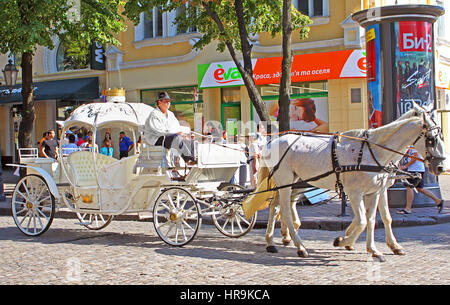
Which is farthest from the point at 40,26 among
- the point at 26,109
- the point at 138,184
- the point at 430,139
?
the point at 430,139

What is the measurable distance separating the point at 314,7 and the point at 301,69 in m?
2.38

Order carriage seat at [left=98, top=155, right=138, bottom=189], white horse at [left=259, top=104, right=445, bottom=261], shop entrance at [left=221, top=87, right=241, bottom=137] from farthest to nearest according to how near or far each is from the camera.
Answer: shop entrance at [left=221, top=87, right=241, bottom=137] < carriage seat at [left=98, top=155, right=138, bottom=189] < white horse at [left=259, top=104, right=445, bottom=261]

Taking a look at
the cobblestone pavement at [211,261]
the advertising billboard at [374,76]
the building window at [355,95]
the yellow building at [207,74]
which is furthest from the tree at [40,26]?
the building window at [355,95]

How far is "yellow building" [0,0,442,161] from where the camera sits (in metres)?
18.7

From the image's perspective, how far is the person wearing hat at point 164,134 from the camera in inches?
331

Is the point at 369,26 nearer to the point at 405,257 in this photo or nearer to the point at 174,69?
the point at 405,257

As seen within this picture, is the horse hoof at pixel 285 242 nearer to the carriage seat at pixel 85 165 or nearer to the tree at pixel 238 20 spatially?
the carriage seat at pixel 85 165

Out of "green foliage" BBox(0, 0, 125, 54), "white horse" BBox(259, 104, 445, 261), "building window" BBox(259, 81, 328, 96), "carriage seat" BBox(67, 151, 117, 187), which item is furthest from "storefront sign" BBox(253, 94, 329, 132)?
"white horse" BBox(259, 104, 445, 261)

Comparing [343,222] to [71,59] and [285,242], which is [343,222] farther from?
[71,59]

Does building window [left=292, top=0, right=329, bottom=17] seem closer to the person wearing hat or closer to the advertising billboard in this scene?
the advertising billboard

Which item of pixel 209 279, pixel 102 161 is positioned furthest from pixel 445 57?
pixel 209 279

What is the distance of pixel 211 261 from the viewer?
23.3 ft

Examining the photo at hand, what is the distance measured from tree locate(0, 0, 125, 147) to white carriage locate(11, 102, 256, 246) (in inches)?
208

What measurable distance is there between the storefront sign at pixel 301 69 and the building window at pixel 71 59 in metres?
7.09
